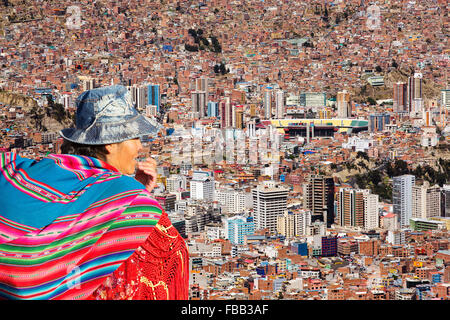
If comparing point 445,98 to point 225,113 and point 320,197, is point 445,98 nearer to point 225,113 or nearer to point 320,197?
point 225,113

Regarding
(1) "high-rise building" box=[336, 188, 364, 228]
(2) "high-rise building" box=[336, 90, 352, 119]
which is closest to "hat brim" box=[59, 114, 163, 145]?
(1) "high-rise building" box=[336, 188, 364, 228]

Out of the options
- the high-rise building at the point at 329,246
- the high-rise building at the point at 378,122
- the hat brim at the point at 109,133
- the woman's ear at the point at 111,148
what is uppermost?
the hat brim at the point at 109,133

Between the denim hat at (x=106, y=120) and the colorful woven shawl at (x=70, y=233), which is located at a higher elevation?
the denim hat at (x=106, y=120)

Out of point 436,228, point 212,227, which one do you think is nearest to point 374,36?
point 436,228

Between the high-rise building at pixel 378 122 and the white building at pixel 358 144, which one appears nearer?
the white building at pixel 358 144

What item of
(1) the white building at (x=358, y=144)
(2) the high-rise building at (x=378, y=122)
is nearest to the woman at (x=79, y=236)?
(1) the white building at (x=358, y=144)

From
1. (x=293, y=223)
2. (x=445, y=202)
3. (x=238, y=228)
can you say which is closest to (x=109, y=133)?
(x=238, y=228)

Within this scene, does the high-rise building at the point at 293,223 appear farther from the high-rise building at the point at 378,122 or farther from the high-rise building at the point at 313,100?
the high-rise building at the point at 313,100
